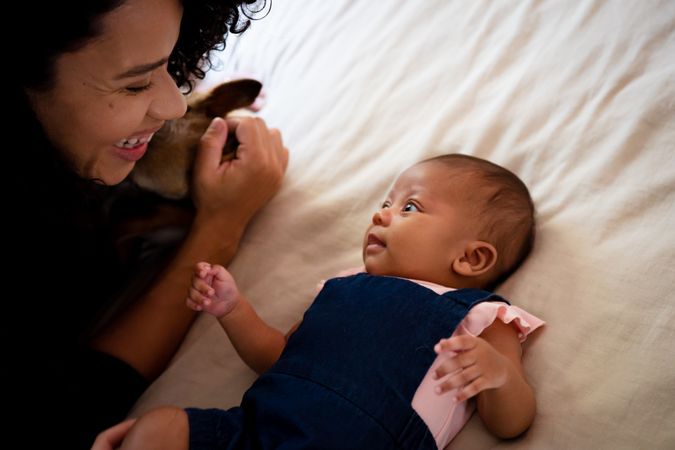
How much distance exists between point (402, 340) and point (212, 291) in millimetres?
313

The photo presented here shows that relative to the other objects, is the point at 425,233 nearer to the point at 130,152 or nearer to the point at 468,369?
the point at 468,369

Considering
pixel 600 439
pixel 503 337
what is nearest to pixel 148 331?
pixel 503 337

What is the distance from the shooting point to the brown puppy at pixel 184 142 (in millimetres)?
1271

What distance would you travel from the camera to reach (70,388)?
1062 mm

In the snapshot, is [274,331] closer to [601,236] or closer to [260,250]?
[260,250]

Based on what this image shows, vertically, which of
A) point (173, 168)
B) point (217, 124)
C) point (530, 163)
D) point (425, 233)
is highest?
point (530, 163)

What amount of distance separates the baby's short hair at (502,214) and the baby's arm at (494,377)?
0.14 metres

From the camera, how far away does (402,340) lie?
904 mm

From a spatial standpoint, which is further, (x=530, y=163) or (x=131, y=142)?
(x=530, y=163)

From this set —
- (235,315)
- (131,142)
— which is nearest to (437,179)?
(235,315)

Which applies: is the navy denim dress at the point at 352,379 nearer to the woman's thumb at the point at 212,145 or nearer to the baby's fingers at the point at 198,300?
the baby's fingers at the point at 198,300

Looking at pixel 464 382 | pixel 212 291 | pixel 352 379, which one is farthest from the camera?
pixel 212 291

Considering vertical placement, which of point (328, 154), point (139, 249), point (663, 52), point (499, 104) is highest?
point (663, 52)

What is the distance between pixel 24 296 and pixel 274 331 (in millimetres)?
424
